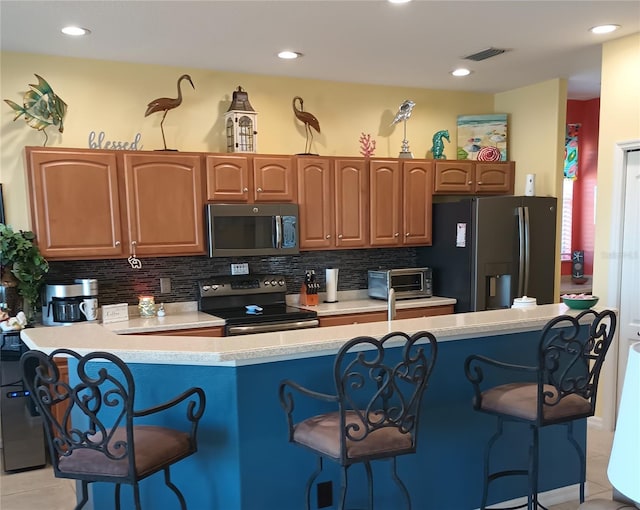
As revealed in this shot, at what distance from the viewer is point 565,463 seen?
2969mm

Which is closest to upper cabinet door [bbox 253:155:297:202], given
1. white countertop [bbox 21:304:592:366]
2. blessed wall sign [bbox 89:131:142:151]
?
blessed wall sign [bbox 89:131:142:151]

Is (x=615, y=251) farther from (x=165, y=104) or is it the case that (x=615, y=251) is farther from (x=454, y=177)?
(x=165, y=104)

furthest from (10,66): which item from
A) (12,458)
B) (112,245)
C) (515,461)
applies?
(515,461)

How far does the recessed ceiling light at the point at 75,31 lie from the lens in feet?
10.8

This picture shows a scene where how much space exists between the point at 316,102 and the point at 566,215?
3089mm

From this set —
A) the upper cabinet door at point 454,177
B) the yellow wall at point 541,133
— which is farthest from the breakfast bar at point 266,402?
the yellow wall at point 541,133

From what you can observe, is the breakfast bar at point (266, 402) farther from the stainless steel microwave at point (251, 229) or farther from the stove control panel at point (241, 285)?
the stove control panel at point (241, 285)

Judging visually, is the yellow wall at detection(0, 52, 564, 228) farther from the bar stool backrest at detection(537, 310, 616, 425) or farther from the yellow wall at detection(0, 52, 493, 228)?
the bar stool backrest at detection(537, 310, 616, 425)

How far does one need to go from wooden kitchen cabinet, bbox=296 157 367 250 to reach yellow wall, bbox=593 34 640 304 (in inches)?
69.6

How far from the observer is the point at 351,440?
6.24 feet

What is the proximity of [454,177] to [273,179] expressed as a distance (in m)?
1.71

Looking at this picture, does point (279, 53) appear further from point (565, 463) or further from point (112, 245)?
point (565, 463)

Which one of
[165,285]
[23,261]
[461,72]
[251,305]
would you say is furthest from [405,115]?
[23,261]

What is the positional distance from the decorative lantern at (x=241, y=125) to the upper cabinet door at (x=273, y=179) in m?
0.16
